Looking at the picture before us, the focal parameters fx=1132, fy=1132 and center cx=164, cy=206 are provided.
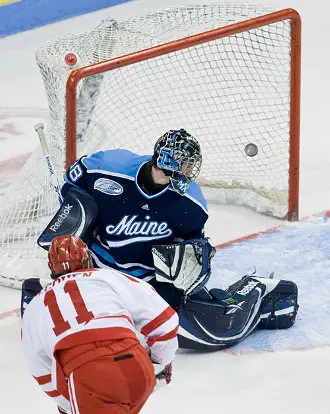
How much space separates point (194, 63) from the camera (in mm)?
5023

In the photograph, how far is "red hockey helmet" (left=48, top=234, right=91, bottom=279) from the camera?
2961mm

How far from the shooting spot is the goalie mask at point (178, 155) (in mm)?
3561

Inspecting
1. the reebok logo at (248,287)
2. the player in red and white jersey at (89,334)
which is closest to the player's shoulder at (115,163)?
the reebok logo at (248,287)

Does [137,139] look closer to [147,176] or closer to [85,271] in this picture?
[147,176]

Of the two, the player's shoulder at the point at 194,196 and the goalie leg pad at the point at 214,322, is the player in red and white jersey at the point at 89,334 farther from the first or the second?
the goalie leg pad at the point at 214,322

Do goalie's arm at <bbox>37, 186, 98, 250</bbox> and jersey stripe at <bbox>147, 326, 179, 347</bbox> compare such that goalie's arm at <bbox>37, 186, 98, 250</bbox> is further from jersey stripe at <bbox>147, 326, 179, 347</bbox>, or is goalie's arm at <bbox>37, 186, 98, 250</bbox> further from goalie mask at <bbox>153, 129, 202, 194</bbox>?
jersey stripe at <bbox>147, 326, 179, 347</bbox>

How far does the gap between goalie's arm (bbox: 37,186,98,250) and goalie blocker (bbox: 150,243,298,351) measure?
0.78ft

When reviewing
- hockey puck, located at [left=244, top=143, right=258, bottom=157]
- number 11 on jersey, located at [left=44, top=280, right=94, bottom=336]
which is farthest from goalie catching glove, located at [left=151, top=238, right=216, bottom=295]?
hockey puck, located at [left=244, top=143, right=258, bottom=157]

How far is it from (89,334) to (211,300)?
1214 millimetres

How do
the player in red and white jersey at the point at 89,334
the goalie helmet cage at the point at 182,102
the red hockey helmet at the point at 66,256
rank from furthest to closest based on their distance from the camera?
the goalie helmet cage at the point at 182,102
the red hockey helmet at the point at 66,256
the player in red and white jersey at the point at 89,334

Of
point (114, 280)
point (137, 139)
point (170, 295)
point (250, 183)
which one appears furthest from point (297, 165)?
point (114, 280)

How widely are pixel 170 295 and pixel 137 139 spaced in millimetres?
1400

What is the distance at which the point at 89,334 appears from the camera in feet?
9.25

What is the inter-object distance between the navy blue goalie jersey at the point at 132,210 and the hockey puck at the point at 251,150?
1412 millimetres
